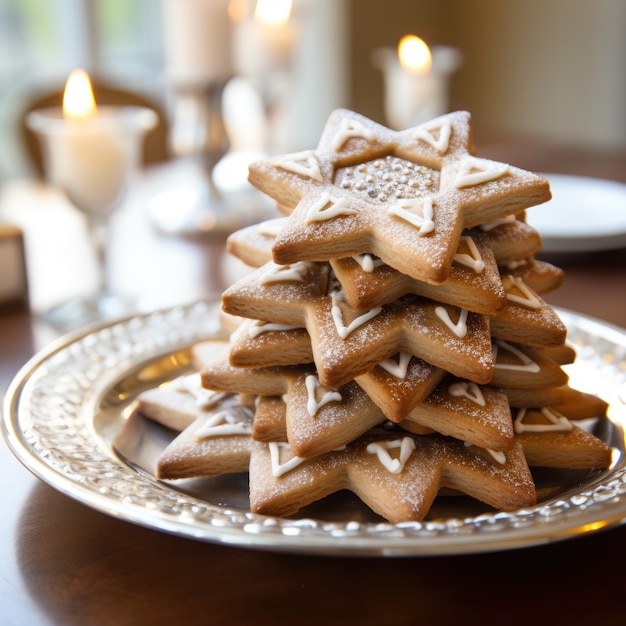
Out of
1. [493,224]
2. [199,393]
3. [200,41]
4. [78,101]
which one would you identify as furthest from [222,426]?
[200,41]

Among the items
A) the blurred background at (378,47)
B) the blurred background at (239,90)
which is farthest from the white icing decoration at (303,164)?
the blurred background at (378,47)

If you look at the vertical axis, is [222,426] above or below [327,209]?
below

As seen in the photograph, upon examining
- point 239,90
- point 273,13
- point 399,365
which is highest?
point 273,13

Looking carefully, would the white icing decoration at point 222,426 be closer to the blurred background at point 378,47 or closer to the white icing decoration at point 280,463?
the white icing decoration at point 280,463

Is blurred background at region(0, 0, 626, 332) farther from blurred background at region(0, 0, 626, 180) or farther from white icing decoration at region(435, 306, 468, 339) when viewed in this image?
white icing decoration at region(435, 306, 468, 339)

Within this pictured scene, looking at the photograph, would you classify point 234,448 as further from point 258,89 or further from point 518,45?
point 518,45

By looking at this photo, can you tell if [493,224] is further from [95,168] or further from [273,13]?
[273,13]

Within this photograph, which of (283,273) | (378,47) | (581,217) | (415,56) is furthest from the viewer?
(378,47)
